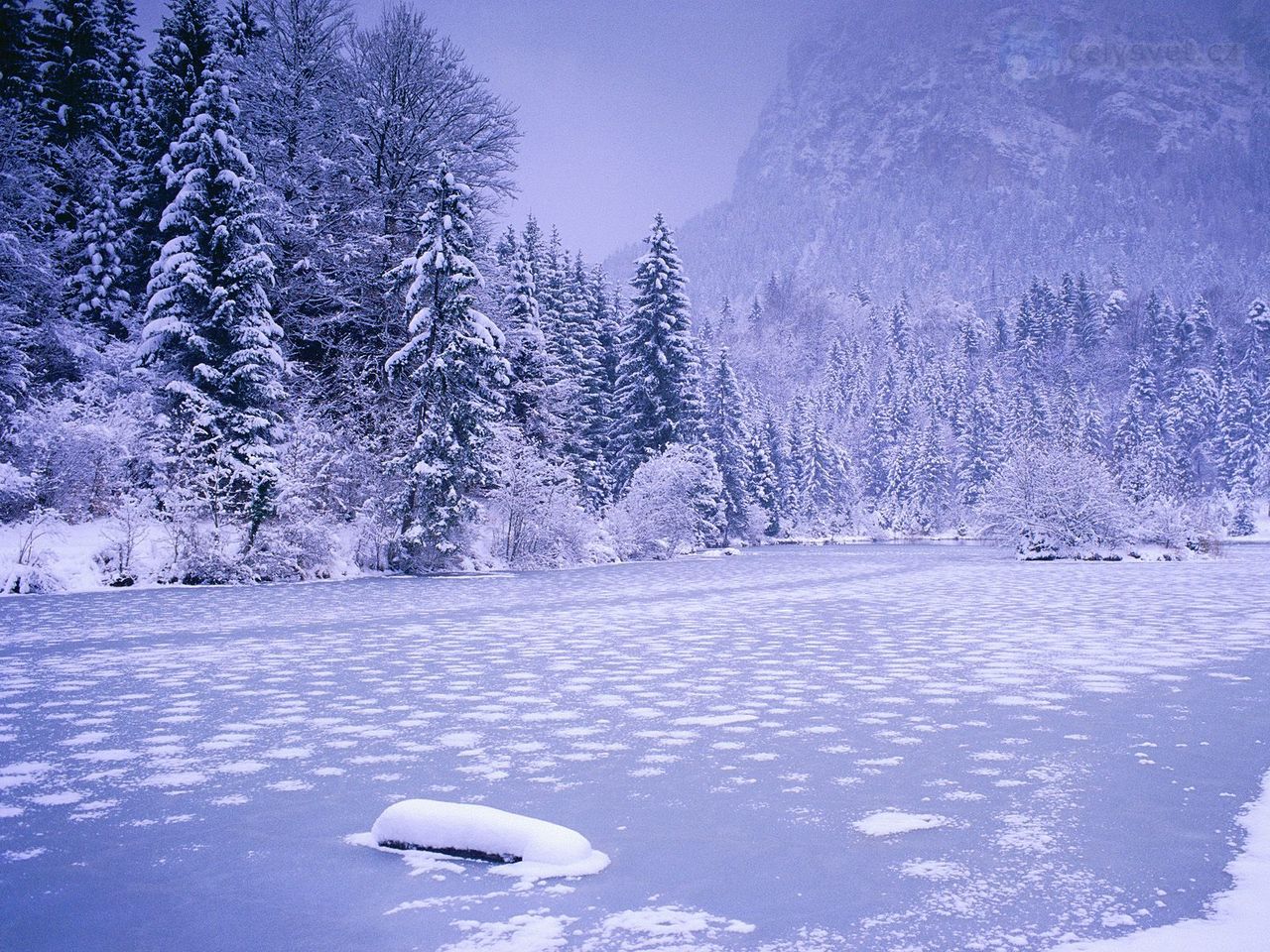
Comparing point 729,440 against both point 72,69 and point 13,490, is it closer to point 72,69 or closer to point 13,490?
point 72,69

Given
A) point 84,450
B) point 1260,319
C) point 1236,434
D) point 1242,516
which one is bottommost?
point 1242,516

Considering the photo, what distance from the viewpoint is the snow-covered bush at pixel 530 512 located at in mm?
26609

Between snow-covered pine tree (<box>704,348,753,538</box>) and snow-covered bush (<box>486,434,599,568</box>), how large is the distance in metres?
24.9

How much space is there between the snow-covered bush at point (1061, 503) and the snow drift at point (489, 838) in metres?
31.8

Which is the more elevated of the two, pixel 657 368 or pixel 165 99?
pixel 165 99

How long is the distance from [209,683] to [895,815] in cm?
624

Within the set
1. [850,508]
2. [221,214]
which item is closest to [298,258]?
[221,214]

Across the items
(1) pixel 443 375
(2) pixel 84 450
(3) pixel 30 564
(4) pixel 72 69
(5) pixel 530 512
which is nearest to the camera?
(3) pixel 30 564

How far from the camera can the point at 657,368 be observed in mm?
42906

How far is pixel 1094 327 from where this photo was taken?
4594 inches

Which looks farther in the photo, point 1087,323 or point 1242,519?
point 1087,323

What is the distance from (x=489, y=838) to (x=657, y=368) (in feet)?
132

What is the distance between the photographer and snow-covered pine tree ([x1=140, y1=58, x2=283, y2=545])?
19984 mm

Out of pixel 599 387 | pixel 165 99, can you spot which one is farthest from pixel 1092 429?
pixel 165 99
